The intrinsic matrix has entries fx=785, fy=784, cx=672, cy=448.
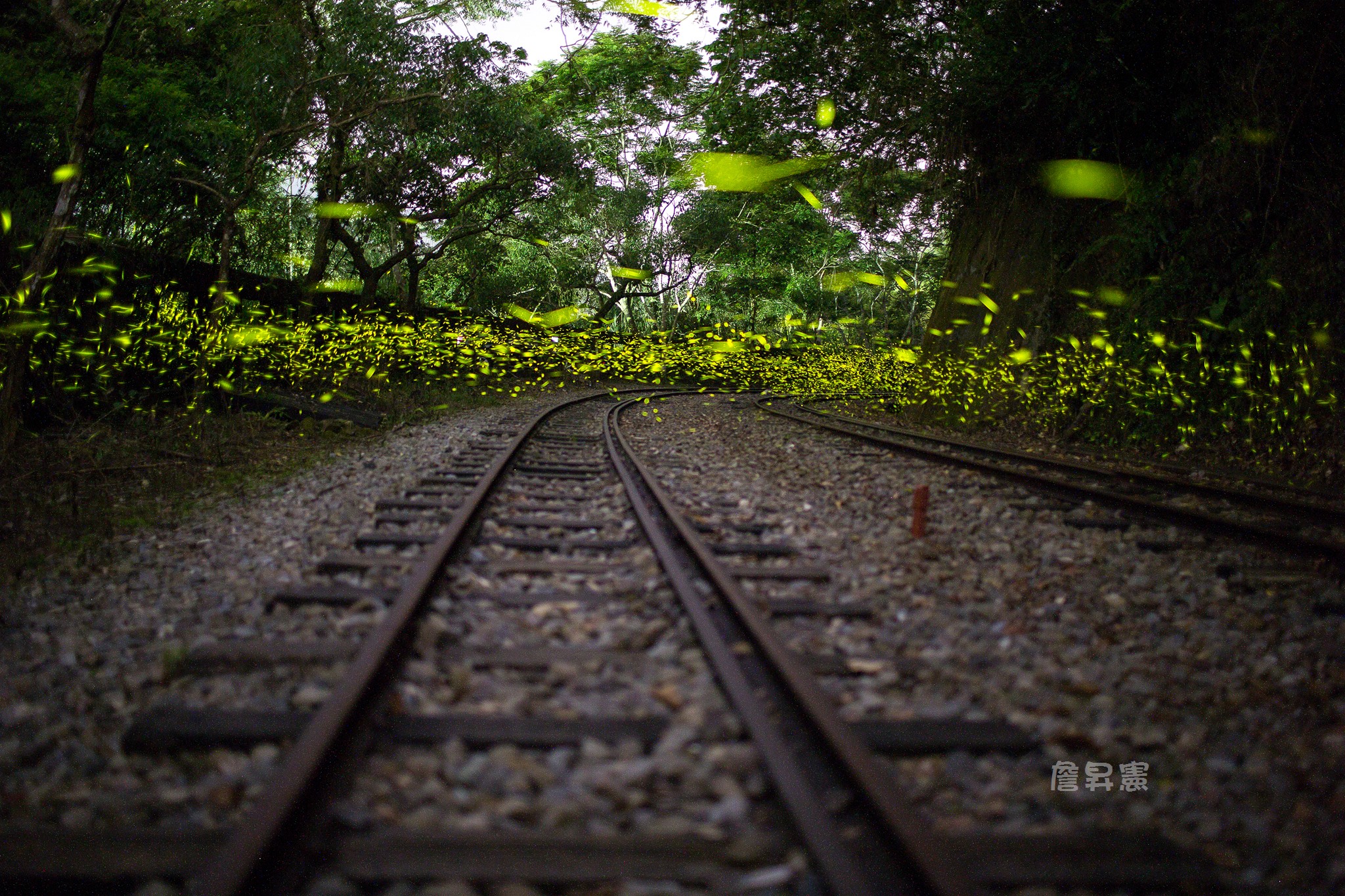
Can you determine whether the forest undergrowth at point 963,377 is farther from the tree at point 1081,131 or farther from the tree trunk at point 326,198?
the tree trunk at point 326,198

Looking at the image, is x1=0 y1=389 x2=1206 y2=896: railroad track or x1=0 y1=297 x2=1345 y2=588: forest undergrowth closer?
x1=0 y1=389 x2=1206 y2=896: railroad track

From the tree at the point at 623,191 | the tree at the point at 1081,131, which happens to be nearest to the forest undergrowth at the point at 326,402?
the tree at the point at 1081,131

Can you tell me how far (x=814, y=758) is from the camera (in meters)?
2.23

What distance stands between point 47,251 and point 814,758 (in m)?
7.13

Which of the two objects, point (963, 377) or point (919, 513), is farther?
point (963, 377)

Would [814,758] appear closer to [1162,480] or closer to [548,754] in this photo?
[548,754]

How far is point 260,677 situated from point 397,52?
42.0ft

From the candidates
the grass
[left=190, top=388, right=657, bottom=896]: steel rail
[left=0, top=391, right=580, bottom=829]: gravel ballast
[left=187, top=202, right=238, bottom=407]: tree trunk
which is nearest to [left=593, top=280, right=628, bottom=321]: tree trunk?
[left=187, top=202, right=238, bottom=407]: tree trunk

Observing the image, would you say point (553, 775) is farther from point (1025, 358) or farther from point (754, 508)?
point (1025, 358)

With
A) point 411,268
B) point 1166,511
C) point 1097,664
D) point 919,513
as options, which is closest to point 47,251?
point 919,513

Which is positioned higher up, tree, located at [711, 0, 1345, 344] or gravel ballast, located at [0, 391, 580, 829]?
tree, located at [711, 0, 1345, 344]

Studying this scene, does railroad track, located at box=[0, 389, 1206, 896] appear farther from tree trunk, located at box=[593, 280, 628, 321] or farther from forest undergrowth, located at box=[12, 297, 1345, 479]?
tree trunk, located at box=[593, 280, 628, 321]

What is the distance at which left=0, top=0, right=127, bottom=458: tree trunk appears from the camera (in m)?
6.02

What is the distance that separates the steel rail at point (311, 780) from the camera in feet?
5.34
